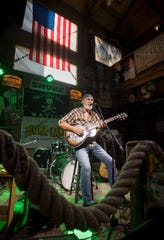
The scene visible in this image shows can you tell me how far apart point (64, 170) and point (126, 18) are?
9.85m

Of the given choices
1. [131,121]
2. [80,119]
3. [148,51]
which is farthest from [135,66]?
[80,119]

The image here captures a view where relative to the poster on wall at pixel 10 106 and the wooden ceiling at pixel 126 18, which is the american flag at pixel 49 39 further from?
the wooden ceiling at pixel 126 18

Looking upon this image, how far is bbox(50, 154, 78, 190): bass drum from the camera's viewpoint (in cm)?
415

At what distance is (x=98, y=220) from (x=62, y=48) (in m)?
8.02

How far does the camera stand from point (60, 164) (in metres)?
4.39

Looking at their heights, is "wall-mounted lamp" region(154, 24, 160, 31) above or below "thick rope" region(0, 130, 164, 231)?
Result: above

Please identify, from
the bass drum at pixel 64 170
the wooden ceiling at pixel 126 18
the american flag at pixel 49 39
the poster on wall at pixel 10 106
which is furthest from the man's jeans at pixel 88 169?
the wooden ceiling at pixel 126 18

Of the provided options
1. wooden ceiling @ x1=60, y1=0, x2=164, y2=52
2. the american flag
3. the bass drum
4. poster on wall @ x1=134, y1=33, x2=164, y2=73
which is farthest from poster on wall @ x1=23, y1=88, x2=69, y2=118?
wooden ceiling @ x1=60, y1=0, x2=164, y2=52

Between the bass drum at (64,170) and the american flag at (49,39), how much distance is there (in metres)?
4.54

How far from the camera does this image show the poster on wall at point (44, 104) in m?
6.60

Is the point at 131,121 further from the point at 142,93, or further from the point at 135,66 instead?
the point at 135,66

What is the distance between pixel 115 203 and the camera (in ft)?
2.97

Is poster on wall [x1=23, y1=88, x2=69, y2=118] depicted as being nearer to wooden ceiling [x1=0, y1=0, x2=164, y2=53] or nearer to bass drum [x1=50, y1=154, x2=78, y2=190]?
bass drum [x1=50, y1=154, x2=78, y2=190]

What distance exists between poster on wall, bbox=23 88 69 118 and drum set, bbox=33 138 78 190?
2.27m
